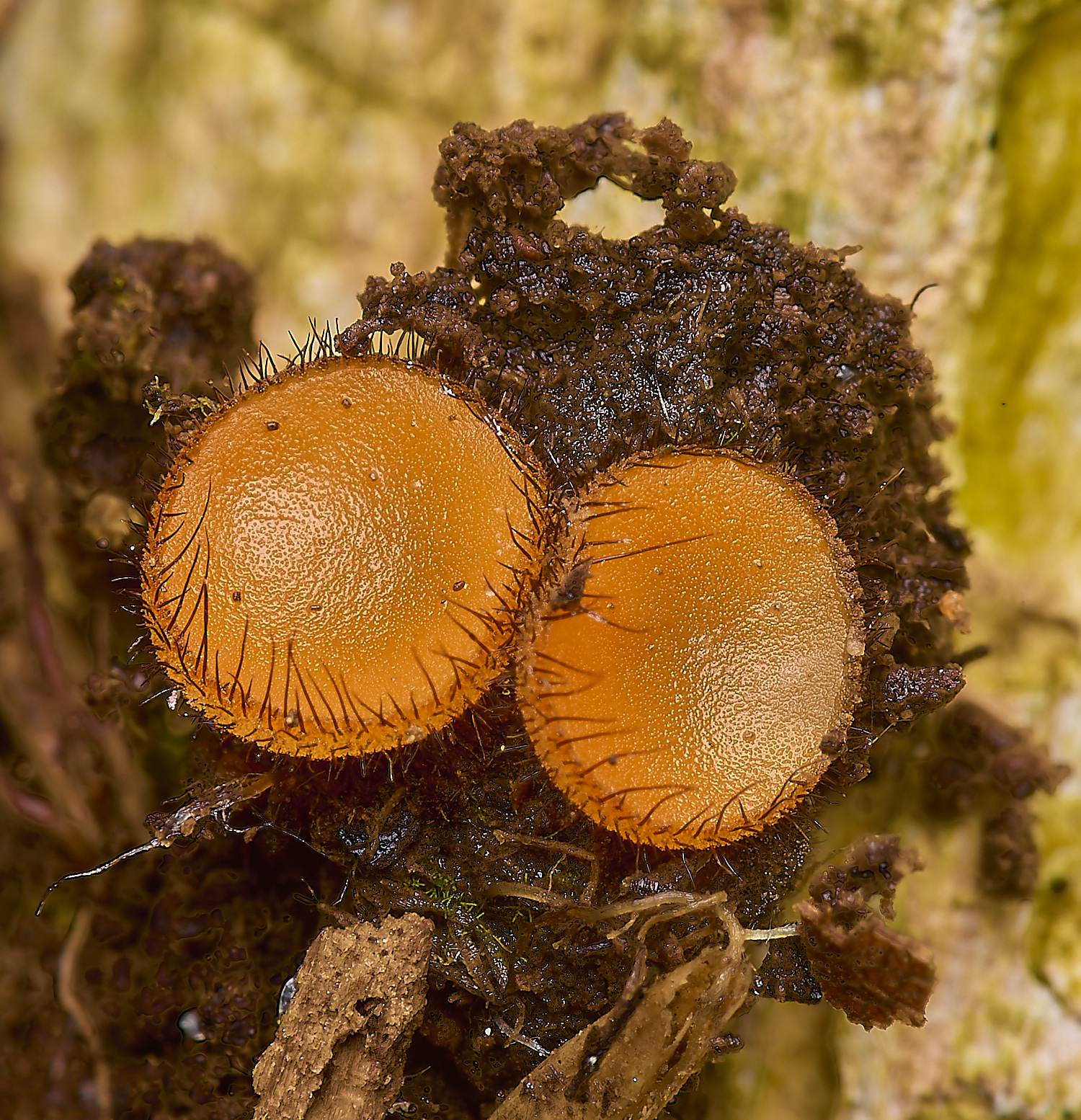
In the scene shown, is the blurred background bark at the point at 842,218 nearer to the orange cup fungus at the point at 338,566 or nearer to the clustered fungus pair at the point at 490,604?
the clustered fungus pair at the point at 490,604

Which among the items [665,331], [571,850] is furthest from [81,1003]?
[665,331]

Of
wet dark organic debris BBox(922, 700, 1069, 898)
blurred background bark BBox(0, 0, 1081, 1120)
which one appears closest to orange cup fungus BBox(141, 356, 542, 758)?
blurred background bark BBox(0, 0, 1081, 1120)

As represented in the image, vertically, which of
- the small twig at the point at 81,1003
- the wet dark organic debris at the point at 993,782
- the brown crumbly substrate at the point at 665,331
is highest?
the brown crumbly substrate at the point at 665,331

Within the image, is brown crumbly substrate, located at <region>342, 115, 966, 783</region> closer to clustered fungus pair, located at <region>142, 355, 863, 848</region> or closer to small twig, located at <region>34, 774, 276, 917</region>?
clustered fungus pair, located at <region>142, 355, 863, 848</region>

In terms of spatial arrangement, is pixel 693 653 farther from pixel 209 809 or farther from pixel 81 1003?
pixel 81 1003

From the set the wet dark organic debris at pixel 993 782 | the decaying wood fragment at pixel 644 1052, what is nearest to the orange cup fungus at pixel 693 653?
the decaying wood fragment at pixel 644 1052

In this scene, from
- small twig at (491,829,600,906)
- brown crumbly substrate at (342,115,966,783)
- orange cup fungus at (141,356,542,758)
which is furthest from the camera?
brown crumbly substrate at (342,115,966,783)

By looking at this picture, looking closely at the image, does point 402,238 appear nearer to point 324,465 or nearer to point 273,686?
point 324,465

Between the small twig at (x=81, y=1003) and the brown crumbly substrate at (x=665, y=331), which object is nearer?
the brown crumbly substrate at (x=665, y=331)
